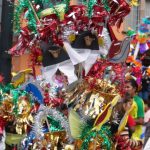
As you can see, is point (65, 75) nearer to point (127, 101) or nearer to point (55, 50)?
point (55, 50)

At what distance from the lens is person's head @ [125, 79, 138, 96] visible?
489 cm

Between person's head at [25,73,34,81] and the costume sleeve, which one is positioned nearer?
the costume sleeve

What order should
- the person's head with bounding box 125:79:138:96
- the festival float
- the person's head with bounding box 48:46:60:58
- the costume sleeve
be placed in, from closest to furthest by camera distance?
the festival float < the person's head with bounding box 48:46:60:58 < the costume sleeve < the person's head with bounding box 125:79:138:96

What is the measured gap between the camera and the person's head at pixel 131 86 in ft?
16.0

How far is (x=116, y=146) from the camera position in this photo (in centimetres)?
426

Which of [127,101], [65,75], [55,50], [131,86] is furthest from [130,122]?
[55,50]

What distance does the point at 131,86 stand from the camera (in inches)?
195

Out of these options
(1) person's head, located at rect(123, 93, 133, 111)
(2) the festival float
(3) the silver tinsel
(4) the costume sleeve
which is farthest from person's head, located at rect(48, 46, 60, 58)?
(4) the costume sleeve

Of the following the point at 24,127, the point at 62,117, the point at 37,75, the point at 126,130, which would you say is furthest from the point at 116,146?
the point at 37,75

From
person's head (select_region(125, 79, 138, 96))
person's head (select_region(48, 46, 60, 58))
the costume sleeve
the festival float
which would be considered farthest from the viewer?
person's head (select_region(125, 79, 138, 96))

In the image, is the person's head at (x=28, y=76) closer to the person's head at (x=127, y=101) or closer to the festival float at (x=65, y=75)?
the festival float at (x=65, y=75)

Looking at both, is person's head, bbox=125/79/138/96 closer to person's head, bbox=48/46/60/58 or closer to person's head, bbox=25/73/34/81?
person's head, bbox=48/46/60/58

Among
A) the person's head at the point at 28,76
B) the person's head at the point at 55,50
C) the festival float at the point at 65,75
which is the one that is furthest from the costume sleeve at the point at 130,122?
the person's head at the point at 28,76

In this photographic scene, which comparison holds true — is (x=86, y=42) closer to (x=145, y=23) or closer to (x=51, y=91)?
(x=51, y=91)
